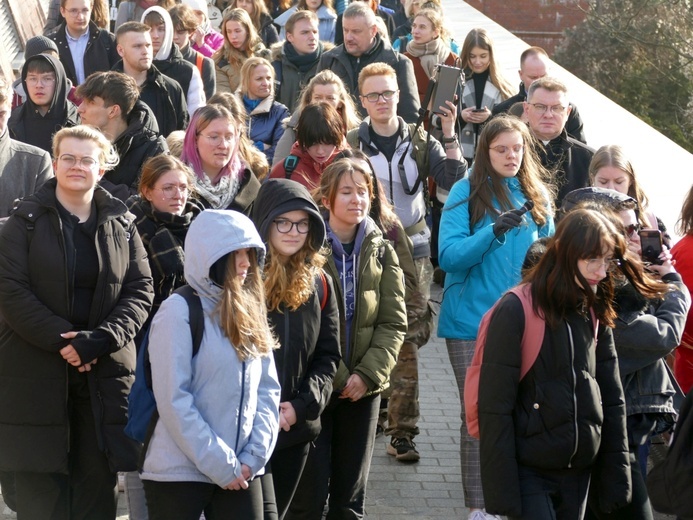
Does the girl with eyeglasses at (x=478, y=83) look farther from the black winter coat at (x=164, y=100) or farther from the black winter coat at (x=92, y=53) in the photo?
the black winter coat at (x=92, y=53)

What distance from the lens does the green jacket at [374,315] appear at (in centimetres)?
587

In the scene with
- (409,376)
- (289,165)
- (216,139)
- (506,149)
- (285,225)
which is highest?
(285,225)

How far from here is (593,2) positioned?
2434cm

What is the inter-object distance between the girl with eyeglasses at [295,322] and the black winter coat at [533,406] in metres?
0.84

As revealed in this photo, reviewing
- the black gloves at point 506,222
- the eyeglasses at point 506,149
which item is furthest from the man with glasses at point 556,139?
the black gloves at point 506,222

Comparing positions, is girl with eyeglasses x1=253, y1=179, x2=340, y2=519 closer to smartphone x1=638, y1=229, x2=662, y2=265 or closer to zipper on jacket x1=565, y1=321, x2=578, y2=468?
zipper on jacket x1=565, y1=321, x2=578, y2=468

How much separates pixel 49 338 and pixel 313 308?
1.22 meters

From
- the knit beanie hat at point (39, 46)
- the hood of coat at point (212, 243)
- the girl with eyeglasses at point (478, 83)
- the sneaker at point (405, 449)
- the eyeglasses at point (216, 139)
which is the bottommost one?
the sneaker at point (405, 449)

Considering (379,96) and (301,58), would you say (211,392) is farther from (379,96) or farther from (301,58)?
(301,58)

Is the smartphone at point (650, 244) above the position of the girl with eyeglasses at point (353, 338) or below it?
above

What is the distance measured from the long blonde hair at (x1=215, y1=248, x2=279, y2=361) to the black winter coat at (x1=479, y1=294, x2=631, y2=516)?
921 millimetres

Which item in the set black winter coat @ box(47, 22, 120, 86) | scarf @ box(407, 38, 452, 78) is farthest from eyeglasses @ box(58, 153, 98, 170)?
scarf @ box(407, 38, 452, 78)

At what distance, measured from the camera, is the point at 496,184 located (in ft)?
21.3

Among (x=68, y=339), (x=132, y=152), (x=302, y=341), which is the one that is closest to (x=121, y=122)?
(x=132, y=152)
